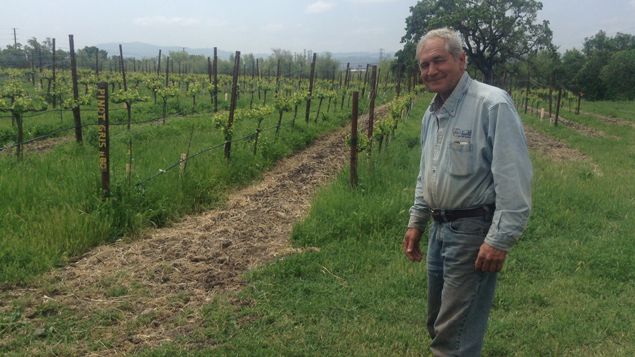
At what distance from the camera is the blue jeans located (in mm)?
2605

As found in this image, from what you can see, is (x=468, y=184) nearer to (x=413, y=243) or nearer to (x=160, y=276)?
(x=413, y=243)

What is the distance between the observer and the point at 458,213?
266cm

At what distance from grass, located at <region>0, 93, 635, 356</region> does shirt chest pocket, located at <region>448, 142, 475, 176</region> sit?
1695 millimetres

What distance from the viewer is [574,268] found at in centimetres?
536

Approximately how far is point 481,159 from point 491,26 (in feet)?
136

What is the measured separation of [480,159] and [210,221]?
484 centimetres

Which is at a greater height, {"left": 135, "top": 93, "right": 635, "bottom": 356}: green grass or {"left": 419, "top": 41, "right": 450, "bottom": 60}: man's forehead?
{"left": 419, "top": 41, "right": 450, "bottom": 60}: man's forehead

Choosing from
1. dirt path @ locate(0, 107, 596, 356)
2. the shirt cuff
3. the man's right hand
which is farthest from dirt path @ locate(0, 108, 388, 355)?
the shirt cuff

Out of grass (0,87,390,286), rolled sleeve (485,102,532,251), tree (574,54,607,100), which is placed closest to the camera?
rolled sleeve (485,102,532,251)

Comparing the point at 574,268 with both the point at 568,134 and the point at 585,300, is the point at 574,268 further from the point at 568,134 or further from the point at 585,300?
the point at 568,134

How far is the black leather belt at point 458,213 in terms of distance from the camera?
2.58 m

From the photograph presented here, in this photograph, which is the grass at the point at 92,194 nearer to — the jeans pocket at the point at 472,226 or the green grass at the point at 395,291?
the green grass at the point at 395,291

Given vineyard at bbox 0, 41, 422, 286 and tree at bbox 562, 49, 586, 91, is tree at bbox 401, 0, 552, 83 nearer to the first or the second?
tree at bbox 562, 49, 586, 91

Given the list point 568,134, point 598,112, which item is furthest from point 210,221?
point 598,112
